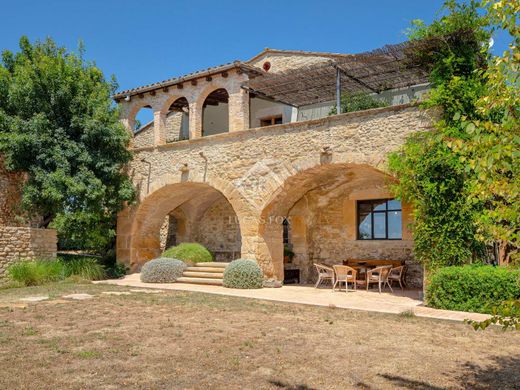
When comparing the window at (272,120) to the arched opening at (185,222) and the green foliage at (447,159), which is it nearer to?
the arched opening at (185,222)

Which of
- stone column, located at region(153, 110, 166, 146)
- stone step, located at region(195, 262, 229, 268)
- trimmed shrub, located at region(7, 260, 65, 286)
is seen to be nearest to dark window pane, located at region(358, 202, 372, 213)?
stone step, located at region(195, 262, 229, 268)

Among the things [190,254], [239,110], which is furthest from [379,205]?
[190,254]

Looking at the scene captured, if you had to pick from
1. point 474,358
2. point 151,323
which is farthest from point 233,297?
point 474,358

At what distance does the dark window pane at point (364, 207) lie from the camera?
1316cm

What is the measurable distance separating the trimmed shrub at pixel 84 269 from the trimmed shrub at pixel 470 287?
29.6ft

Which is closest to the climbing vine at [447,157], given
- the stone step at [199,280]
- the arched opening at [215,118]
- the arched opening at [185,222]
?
the stone step at [199,280]

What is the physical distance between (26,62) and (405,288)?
11.9 meters

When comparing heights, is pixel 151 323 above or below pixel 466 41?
below

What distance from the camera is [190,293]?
10.4m

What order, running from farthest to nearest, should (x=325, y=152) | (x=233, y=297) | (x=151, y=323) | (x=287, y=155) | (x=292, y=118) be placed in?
(x=292, y=118) < (x=287, y=155) < (x=325, y=152) < (x=233, y=297) < (x=151, y=323)

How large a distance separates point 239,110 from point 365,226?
15.6 ft

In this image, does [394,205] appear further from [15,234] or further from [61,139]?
[15,234]

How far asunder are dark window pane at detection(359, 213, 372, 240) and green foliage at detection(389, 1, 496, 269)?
144 inches

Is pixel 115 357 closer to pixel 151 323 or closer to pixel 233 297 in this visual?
pixel 151 323
